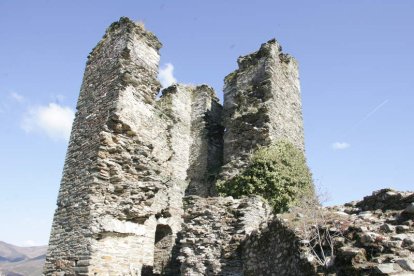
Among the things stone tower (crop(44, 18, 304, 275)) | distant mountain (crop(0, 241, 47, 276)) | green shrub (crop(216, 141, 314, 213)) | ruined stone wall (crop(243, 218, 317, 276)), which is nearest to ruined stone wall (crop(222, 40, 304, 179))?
green shrub (crop(216, 141, 314, 213))

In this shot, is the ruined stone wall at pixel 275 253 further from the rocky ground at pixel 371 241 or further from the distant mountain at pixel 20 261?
the distant mountain at pixel 20 261

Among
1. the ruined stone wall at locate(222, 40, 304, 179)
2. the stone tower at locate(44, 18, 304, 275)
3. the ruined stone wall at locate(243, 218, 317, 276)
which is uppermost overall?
the ruined stone wall at locate(222, 40, 304, 179)

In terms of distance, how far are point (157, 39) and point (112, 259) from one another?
22.1 feet

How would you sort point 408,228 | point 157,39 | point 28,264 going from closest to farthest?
point 408,228 → point 157,39 → point 28,264

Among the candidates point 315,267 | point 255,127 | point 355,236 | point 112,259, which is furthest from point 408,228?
point 255,127

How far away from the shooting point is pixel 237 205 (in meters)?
9.95

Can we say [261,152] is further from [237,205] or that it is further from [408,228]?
[408,228]

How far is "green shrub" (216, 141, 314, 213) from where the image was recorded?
1289 centimetres

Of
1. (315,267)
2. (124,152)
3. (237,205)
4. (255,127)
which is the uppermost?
(255,127)

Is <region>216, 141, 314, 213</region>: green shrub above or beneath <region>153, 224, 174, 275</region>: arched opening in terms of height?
above

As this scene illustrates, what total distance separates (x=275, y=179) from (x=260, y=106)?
3.62m

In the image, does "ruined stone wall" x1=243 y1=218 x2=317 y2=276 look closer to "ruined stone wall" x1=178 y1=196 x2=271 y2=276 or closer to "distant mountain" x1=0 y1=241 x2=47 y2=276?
"ruined stone wall" x1=178 y1=196 x2=271 y2=276

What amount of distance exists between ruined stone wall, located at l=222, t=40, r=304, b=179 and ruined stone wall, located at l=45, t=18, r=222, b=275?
4008mm

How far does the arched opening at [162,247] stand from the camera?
45.1ft
